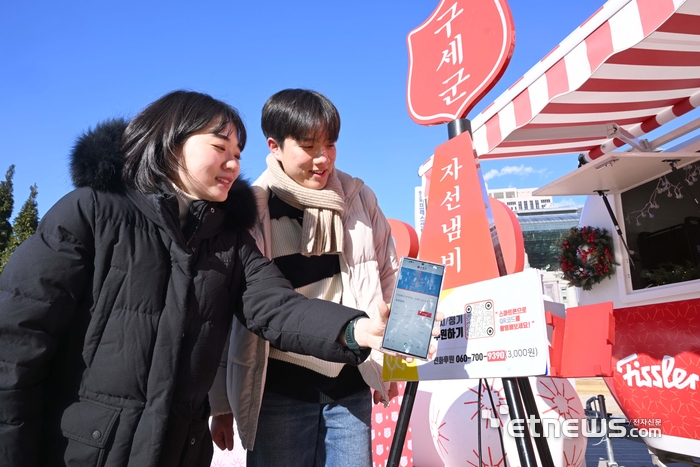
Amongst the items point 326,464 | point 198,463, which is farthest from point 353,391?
point 198,463

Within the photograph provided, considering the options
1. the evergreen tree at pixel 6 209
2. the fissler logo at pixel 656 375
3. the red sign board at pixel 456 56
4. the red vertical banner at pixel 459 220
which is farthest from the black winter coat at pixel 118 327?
the evergreen tree at pixel 6 209

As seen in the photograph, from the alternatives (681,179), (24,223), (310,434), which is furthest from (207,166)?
(24,223)

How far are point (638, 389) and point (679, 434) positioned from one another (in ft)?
1.13

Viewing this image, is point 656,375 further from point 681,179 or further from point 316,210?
point 316,210

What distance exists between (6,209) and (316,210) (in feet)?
70.2

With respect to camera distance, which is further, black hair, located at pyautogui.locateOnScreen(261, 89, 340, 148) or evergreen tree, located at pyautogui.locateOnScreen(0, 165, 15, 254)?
evergreen tree, located at pyautogui.locateOnScreen(0, 165, 15, 254)

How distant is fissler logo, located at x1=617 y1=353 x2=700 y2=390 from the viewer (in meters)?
2.86

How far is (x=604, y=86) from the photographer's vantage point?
3.10m

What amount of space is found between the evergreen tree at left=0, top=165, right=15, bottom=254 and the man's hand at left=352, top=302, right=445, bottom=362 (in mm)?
20894

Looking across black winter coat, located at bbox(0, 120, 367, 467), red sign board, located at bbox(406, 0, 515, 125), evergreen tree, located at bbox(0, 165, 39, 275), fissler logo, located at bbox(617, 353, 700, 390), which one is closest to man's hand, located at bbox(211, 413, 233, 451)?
black winter coat, located at bbox(0, 120, 367, 467)

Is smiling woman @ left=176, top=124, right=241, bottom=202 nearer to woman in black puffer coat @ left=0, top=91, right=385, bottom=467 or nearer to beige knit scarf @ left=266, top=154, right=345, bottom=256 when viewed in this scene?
woman in black puffer coat @ left=0, top=91, right=385, bottom=467

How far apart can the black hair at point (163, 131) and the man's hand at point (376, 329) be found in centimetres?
69

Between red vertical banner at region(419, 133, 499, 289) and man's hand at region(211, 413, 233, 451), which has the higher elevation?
red vertical banner at region(419, 133, 499, 289)

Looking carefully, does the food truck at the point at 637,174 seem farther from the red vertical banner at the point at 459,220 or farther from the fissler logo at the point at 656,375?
the red vertical banner at the point at 459,220
